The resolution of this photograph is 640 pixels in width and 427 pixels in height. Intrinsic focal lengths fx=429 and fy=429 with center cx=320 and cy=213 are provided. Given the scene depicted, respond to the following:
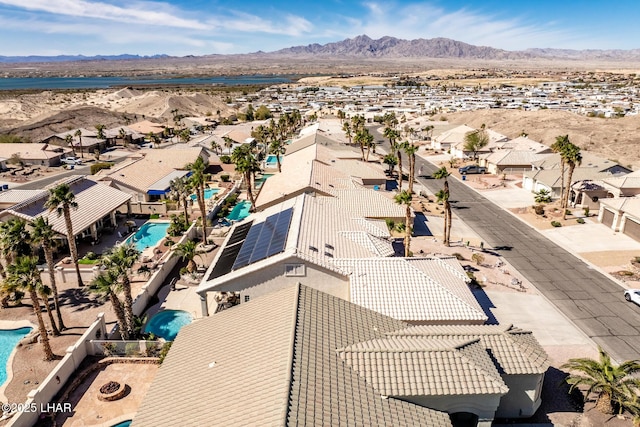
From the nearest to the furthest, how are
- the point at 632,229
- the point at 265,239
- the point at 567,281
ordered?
the point at 265,239, the point at 567,281, the point at 632,229

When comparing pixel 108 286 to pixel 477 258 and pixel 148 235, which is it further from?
pixel 477 258

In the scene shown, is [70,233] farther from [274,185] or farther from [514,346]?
[514,346]

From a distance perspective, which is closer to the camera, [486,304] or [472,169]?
[486,304]

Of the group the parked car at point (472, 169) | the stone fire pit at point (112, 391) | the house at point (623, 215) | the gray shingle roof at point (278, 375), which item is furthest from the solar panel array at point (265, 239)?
the parked car at point (472, 169)

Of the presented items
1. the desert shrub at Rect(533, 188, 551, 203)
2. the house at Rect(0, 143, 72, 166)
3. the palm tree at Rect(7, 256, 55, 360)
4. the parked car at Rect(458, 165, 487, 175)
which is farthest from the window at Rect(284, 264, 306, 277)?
the house at Rect(0, 143, 72, 166)

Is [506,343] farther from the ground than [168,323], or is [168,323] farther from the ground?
[506,343]

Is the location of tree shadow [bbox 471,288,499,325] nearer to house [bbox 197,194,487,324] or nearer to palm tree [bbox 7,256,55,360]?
house [bbox 197,194,487,324]

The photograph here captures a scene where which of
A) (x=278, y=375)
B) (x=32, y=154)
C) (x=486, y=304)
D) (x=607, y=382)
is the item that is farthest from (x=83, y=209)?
(x=32, y=154)
